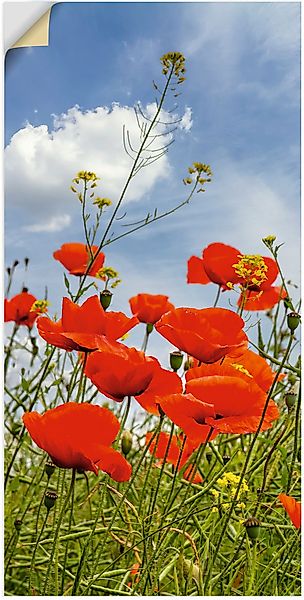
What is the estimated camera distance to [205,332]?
64cm

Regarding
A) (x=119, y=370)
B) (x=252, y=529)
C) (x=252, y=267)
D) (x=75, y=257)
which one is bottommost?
(x=252, y=529)

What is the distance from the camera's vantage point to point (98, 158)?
1.01 m

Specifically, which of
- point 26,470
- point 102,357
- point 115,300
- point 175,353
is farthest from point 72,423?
point 26,470

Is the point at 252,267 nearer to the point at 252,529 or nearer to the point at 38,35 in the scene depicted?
the point at 252,529

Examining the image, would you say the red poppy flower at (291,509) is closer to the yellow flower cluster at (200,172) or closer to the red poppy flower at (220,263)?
the red poppy flower at (220,263)

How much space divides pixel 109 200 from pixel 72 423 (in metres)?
0.38

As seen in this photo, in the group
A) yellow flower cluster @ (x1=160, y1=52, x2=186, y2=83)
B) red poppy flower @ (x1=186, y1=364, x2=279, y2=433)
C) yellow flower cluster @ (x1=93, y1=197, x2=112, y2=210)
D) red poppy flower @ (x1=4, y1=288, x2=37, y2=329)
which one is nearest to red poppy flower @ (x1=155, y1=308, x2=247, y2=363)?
red poppy flower @ (x1=186, y1=364, x2=279, y2=433)

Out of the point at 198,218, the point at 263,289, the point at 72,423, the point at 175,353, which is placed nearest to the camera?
the point at 72,423

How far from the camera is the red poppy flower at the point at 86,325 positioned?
649 millimetres

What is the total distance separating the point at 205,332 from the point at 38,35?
0.52m

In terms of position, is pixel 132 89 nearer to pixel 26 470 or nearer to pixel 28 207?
pixel 28 207

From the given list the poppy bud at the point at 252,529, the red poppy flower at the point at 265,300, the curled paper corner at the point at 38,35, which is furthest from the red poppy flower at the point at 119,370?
the curled paper corner at the point at 38,35

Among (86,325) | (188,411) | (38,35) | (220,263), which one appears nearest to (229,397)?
(188,411)

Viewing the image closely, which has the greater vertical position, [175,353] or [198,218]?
[198,218]
